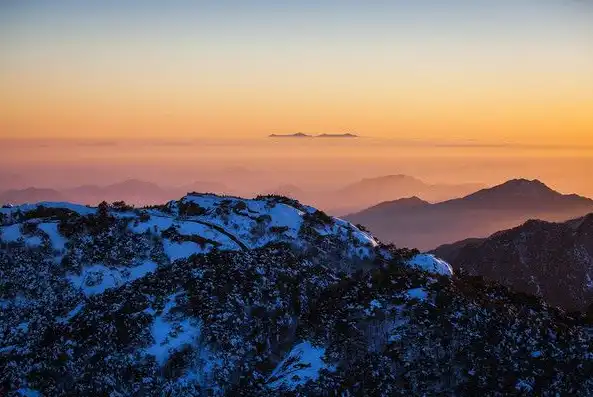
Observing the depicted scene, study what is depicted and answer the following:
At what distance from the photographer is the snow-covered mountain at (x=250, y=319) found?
3697 centimetres

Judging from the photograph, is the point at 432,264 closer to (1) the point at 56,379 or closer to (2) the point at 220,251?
(2) the point at 220,251

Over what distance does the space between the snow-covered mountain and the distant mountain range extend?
212 ft

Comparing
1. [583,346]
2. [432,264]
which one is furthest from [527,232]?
[583,346]

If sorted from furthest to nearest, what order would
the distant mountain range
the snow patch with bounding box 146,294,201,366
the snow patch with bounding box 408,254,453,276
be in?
1. the distant mountain range
2. the snow patch with bounding box 408,254,453,276
3. the snow patch with bounding box 146,294,201,366

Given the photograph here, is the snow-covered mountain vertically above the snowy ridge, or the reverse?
the snowy ridge

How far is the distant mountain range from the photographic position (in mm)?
108375

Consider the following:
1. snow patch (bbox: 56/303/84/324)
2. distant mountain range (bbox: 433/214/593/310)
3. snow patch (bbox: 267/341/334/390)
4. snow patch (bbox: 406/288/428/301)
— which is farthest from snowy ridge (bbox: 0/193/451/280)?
distant mountain range (bbox: 433/214/593/310)

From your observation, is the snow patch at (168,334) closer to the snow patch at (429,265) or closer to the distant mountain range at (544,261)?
the snow patch at (429,265)

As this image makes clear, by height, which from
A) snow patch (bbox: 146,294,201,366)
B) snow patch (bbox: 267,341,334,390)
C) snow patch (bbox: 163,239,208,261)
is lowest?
snow patch (bbox: 267,341,334,390)

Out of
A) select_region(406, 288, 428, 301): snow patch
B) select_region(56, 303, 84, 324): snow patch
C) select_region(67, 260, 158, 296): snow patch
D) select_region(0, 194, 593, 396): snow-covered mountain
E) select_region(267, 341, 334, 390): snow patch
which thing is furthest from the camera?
select_region(67, 260, 158, 296): snow patch

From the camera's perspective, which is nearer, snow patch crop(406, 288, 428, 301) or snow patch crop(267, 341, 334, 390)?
snow patch crop(267, 341, 334, 390)

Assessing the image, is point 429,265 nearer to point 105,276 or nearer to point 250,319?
point 250,319

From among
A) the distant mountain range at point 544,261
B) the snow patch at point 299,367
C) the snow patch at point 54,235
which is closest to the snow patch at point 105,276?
the snow patch at point 54,235

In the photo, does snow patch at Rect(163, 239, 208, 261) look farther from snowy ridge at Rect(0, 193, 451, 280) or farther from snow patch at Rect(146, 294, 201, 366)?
snow patch at Rect(146, 294, 201, 366)
